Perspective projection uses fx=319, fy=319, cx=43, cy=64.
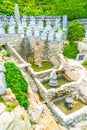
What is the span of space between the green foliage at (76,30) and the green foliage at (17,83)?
7767 mm

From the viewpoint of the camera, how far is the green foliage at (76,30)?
1103 inches

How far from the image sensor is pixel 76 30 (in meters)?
28.1

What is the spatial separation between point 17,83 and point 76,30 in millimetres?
9524

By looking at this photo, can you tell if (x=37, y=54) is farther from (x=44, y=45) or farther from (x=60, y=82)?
(x=60, y=82)

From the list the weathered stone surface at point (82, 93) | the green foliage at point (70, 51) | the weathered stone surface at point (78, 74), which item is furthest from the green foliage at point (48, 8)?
the weathered stone surface at point (82, 93)

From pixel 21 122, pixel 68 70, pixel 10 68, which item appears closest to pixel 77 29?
pixel 68 70

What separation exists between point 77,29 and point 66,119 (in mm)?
9206

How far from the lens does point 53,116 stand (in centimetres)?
2286

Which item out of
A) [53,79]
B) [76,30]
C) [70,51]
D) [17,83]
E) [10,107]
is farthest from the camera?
[76,30]

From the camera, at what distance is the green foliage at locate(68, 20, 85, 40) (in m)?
28.0

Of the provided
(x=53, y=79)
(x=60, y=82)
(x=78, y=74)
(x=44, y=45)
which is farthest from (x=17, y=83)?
(x=44, y=45)

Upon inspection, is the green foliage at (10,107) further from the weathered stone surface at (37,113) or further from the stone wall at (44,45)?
the stone wall at (44,45)

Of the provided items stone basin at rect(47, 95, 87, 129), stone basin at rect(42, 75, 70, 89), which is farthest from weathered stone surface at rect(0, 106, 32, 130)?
stone basin at rect(42, 75, 70, 89)

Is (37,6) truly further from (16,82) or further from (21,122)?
(21,122)
